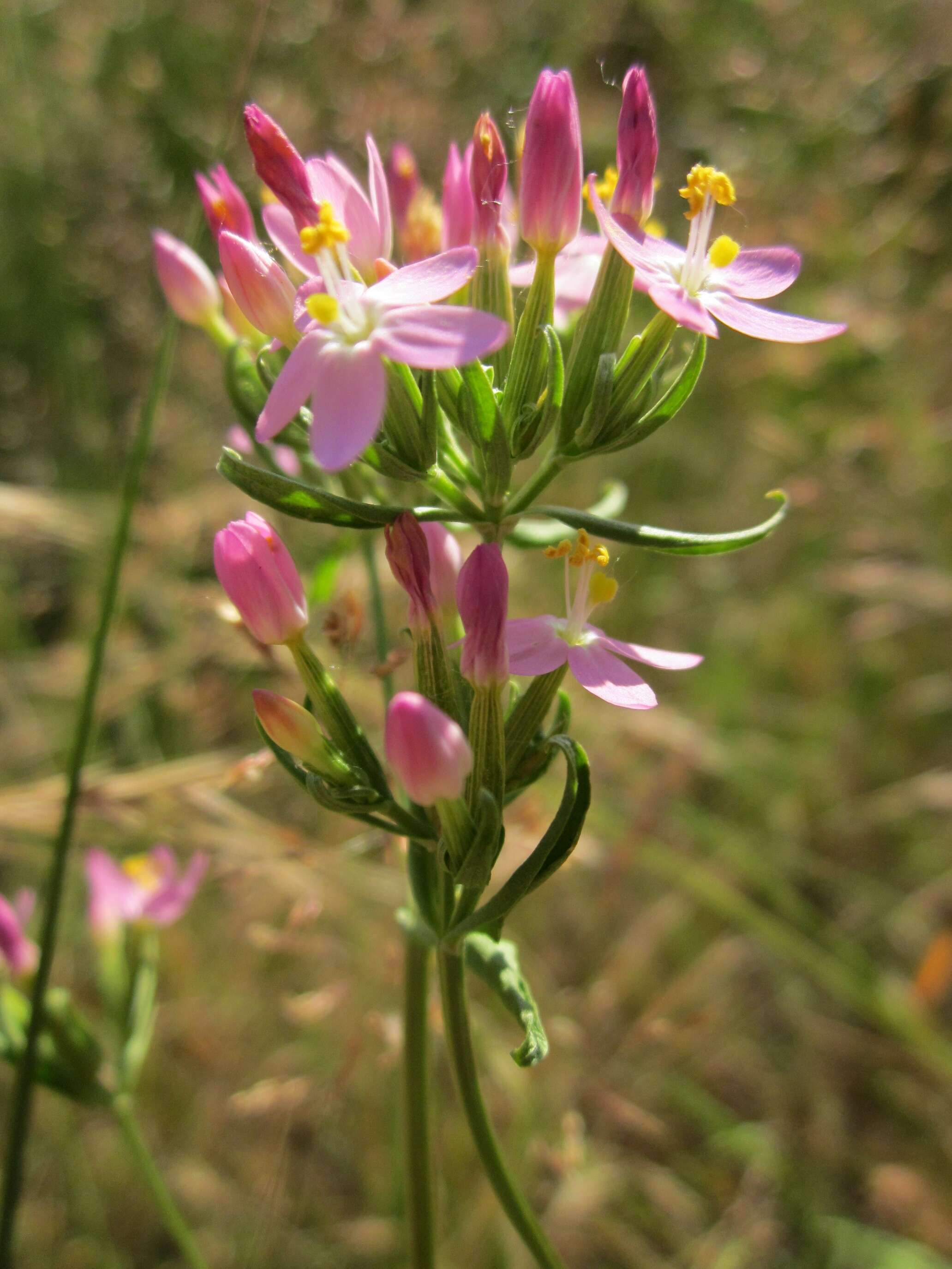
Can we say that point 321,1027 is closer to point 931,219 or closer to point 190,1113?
point 190,1113

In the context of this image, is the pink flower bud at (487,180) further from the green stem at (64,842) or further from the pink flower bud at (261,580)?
the green stem at (64,842)

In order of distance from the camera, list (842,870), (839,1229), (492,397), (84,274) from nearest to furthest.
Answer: (492,397) → (839,1229) → (842,870) → (84,274)

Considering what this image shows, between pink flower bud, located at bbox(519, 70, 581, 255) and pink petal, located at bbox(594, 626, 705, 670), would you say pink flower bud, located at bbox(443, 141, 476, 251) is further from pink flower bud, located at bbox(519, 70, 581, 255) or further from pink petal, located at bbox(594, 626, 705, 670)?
pink petal, located at bbox(594, 626, 705, 670)

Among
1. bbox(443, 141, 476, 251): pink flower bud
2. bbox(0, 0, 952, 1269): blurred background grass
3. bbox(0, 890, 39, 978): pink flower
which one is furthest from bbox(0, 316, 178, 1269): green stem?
bbox(443, 141, 476, 251): pink flower bud

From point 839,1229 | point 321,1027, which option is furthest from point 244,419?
point 839,1229

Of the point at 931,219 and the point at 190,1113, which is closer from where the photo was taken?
the point at 190,1113
